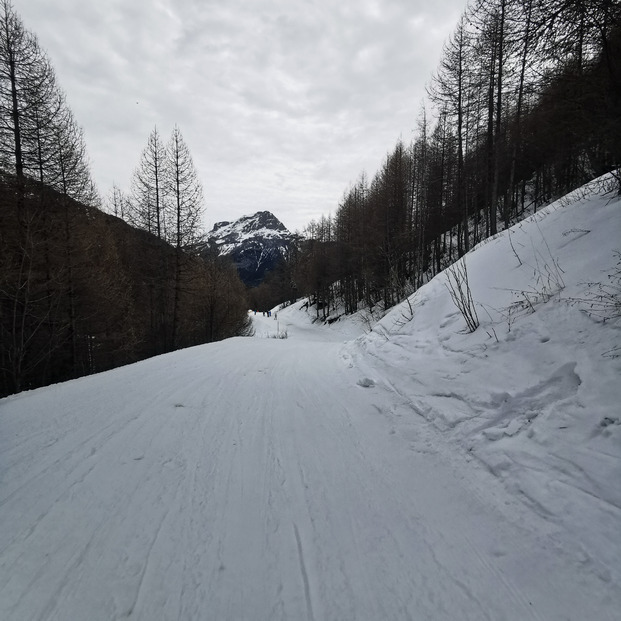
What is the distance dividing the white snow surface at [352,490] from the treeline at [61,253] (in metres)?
8.41

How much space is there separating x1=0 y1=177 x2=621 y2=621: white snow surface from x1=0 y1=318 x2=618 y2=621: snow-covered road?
1 cm

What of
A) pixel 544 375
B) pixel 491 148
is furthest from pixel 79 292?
pixel 491 148

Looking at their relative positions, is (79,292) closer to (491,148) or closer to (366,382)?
(366,382)

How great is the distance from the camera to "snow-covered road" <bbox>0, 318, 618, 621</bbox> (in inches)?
64.4

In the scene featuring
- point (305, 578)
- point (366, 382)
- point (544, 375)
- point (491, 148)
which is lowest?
point (305, 578)

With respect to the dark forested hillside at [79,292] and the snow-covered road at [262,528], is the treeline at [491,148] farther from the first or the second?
the dark forested hillside at [79,292]

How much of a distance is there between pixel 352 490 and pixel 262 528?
0.80 meters

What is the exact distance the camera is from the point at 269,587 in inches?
67.5

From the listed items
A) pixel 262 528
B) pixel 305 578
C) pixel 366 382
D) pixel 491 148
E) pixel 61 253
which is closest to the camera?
pixel 305 578

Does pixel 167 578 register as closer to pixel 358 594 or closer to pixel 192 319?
pixel 358 594

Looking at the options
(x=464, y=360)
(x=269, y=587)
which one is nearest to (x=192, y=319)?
(x=464, y=360)

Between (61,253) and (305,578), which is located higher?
(61,253)

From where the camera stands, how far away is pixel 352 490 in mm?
2551

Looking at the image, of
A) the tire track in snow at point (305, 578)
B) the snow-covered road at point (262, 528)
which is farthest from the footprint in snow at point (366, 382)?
the tire track in snow at point (305, 578)
